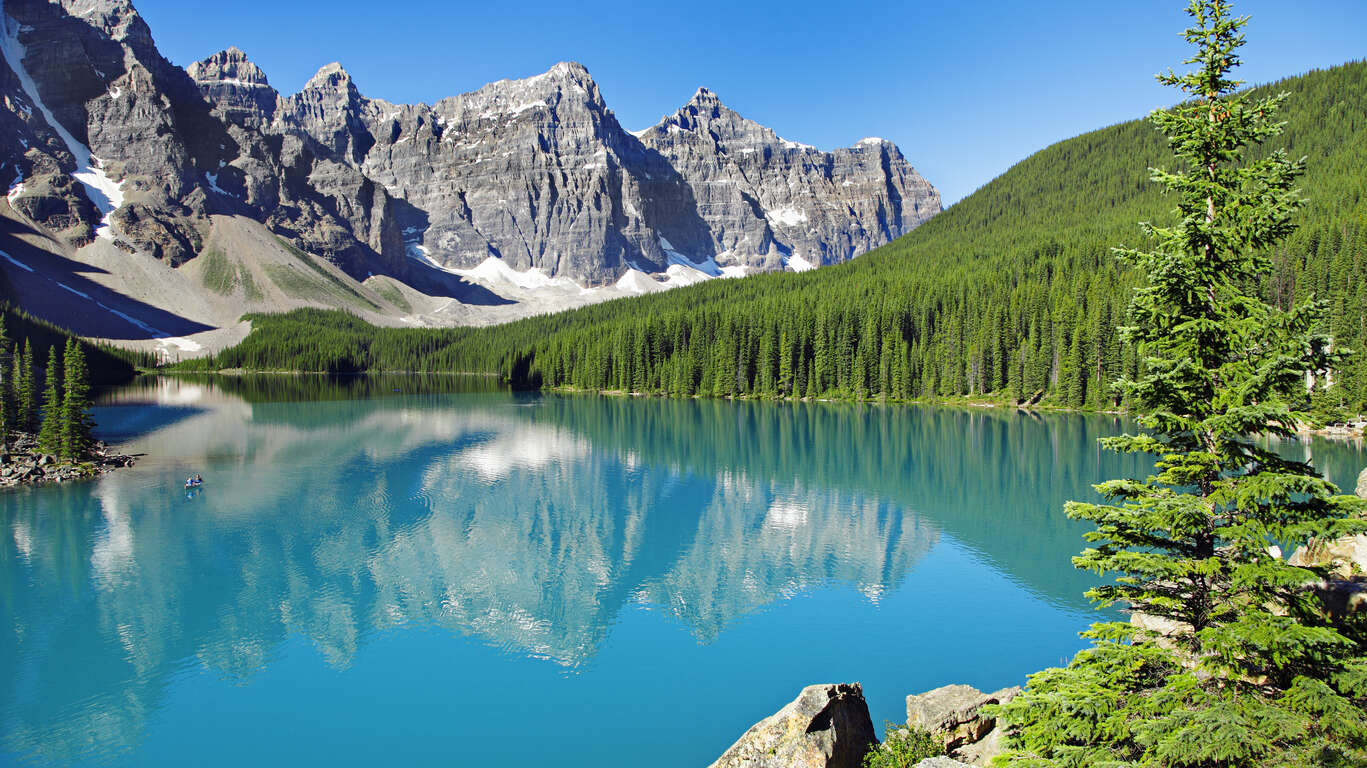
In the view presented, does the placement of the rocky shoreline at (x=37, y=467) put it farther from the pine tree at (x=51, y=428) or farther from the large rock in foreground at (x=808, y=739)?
the large rock in foreground at (x=808, y=739)

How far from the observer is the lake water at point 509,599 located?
A: 16938 mm

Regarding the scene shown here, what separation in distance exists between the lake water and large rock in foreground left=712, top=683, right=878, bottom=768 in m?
3.81

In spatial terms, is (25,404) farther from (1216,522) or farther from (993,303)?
(993,303)

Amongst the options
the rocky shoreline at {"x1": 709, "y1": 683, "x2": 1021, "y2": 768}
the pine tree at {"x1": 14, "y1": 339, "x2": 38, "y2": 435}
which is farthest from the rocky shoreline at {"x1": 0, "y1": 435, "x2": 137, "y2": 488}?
the rocky shoreline at {"x1": 709, "y1": 683, "x2": 1021, "y2": 768}

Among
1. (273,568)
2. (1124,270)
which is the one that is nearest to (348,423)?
(273,568)

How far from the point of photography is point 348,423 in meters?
78.8

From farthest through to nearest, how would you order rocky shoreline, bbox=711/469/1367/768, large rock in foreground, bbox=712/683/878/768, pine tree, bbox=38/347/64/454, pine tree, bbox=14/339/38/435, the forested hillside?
the forested hillside → pine tree, bbox=14/339/38/435 → pine tree, bbox=38/347/64/454 → large rock in foreground, bbox=712/683/878/768 → rocky shoreline, bbox=711/469/1367/768

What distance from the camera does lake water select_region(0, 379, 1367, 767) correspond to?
16938 mm

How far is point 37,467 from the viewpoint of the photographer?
→ 45969mm

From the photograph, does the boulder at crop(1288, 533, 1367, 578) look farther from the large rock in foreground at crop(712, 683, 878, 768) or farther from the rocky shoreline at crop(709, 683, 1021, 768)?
the large rock in foreground at crop(712, 683, 878, 768)

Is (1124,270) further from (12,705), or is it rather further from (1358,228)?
(12,705)

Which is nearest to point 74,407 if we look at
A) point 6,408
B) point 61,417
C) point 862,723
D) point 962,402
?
point 61,417

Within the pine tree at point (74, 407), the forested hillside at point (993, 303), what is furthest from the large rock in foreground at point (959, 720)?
the forested hillside at point (993, 303)

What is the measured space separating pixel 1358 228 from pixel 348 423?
110 m
